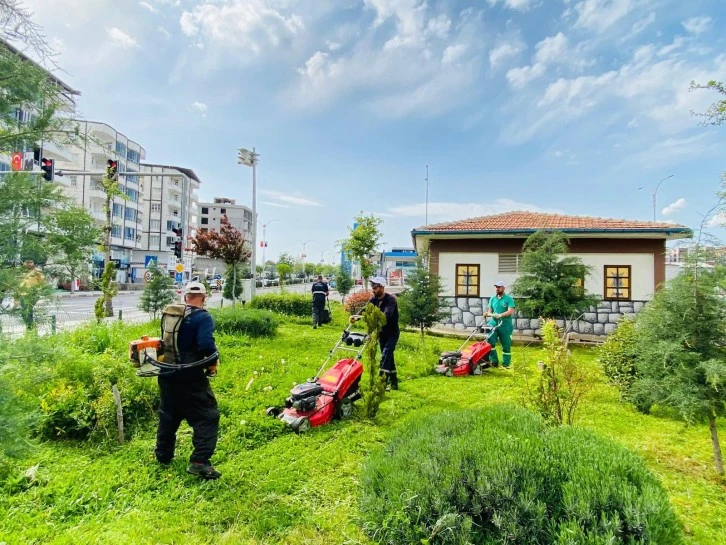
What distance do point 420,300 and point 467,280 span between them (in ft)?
16.0

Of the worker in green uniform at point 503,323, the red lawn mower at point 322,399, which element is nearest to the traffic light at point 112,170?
the red lawn mower at point 322,399

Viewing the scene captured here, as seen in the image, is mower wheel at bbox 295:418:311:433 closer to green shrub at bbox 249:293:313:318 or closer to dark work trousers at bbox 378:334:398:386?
dark work trousers at bbox 378:334:398:386

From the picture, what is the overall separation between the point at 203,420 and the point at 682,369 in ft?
14.9

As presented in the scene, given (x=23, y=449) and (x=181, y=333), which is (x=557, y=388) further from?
(x=23, y=449)

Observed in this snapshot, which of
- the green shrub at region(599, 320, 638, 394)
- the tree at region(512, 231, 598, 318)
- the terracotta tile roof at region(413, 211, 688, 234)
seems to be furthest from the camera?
the terracotta tile roof at region(413, 211, 688, 234)

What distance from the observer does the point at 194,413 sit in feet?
12.6

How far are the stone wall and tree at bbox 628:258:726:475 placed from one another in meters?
8.94

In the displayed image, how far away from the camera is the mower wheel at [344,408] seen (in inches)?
210

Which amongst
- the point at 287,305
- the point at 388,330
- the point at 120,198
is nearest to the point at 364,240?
the point at 287,305

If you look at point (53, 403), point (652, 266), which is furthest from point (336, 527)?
point (652, 266)

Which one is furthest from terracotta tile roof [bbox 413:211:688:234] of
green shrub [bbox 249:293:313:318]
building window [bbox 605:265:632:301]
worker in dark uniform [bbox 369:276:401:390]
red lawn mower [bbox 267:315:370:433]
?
red lawn mower [bbox 267:315:370:433]

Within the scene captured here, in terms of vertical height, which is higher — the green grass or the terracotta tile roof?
the terracotta tile roof

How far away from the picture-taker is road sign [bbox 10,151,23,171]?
2640 mm

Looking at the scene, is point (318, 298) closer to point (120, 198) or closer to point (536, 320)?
point (536, 320)
